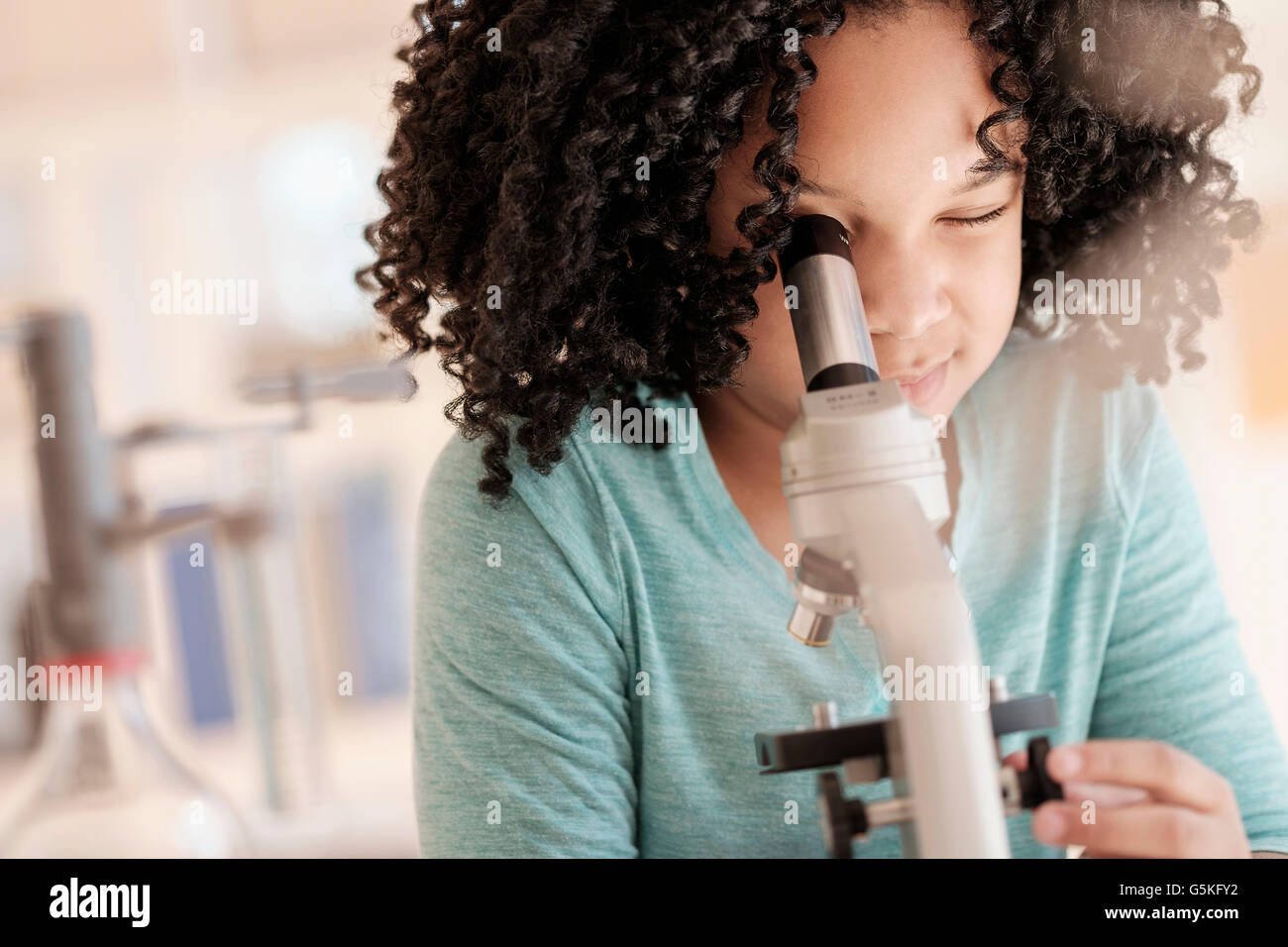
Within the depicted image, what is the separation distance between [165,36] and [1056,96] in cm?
171

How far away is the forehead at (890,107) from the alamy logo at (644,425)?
11.0 inches

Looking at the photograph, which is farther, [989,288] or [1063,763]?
[989,288]

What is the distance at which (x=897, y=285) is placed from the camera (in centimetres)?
74

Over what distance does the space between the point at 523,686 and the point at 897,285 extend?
40 centimetres

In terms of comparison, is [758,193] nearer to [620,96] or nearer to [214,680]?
[620,96]

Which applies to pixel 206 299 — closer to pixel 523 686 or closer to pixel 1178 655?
pixel 523 686

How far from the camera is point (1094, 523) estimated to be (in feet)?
3.26

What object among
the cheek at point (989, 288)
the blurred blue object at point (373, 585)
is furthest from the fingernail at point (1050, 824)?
the blurred blue object at point (373, 585)

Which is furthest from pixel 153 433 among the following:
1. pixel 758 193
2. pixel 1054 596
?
pixel 1054 596

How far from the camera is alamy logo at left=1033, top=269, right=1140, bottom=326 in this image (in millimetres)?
1031

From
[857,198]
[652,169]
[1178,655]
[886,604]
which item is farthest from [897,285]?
[1178,655]

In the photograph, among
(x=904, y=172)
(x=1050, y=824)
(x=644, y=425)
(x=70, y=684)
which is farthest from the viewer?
(x=70, y=684)
